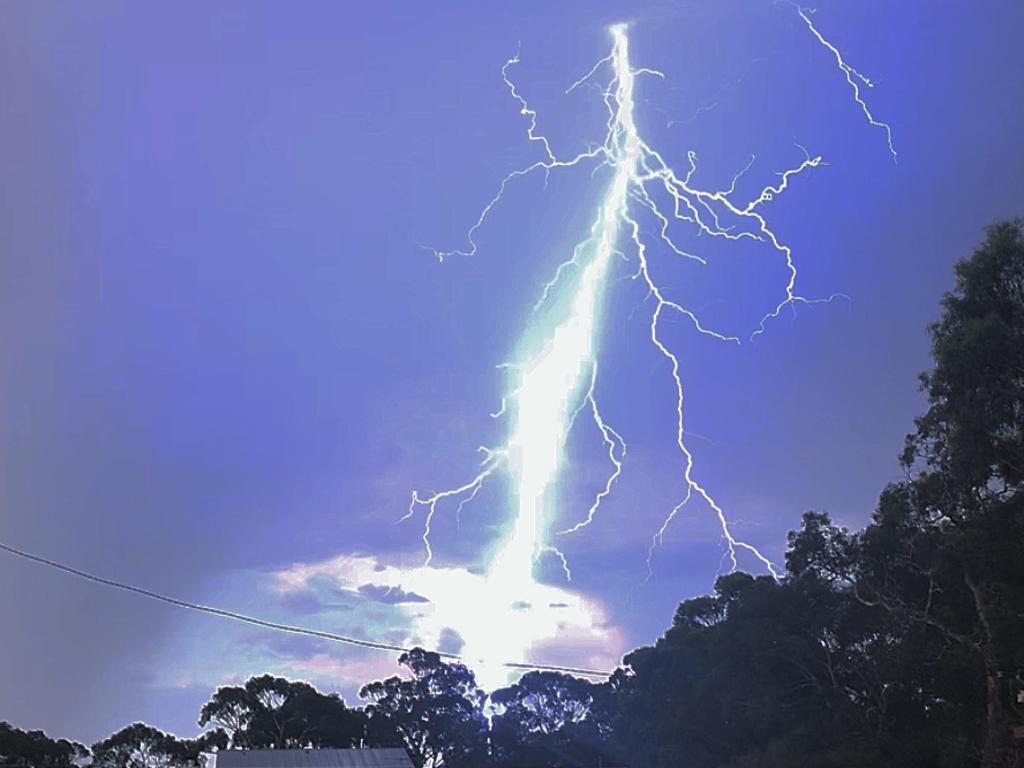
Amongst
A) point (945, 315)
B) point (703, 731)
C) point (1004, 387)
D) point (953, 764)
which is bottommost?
point (953, 764)

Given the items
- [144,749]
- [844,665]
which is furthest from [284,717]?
[844,665]

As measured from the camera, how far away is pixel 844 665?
29.9 metres

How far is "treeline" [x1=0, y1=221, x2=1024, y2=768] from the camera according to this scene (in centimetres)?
1828

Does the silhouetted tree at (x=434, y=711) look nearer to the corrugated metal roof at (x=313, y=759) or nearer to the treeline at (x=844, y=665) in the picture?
the treeline at (x=844, y=665)

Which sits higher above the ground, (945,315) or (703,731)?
(945,315)

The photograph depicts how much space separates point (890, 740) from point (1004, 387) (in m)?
12.2

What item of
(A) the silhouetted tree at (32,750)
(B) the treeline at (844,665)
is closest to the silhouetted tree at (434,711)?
(B) the treeline at (844,665)

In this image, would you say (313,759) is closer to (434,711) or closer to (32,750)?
(32,750)

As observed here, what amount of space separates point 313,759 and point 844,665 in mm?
16340

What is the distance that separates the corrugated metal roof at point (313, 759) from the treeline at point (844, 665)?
1006cm

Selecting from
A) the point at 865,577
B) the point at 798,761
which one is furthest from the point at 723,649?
the point at 865,577

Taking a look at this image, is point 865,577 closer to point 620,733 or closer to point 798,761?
point 798,761

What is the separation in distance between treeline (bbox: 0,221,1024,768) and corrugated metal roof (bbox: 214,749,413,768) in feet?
33.0

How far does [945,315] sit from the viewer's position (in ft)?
61.9
